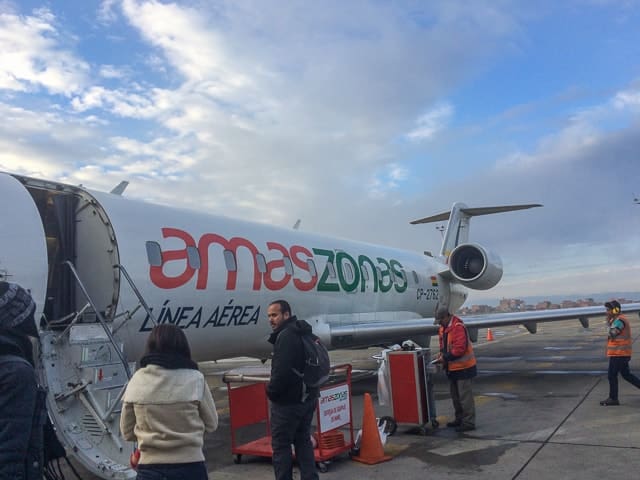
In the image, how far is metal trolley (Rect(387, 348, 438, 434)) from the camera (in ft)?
25.0

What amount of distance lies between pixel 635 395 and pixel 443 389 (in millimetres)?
3560

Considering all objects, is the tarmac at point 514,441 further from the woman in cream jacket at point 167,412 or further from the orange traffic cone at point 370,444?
the woman in cream jacket at point 167,412

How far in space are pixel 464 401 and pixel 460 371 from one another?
398 mm

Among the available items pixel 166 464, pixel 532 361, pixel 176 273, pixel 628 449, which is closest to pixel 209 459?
pixel 176 273

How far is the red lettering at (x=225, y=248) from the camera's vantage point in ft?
28.0

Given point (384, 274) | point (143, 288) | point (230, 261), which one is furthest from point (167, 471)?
point (384, 274)

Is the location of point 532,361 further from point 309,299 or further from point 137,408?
point 137,408

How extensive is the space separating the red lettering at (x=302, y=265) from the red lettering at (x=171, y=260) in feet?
9.03

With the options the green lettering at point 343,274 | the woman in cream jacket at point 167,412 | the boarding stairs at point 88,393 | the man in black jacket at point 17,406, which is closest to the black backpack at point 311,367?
the woman in cream jacket at point 167,412

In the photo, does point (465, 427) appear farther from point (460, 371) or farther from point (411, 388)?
point (411, 388)

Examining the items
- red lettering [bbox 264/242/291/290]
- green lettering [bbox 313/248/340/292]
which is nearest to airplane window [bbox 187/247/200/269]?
red lettering [bbox 264/242/291/290]

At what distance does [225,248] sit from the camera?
9234 mm

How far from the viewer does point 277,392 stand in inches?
182

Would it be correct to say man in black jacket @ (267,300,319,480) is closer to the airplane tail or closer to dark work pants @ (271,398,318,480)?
dark work pants @ (271,398,318,480)
